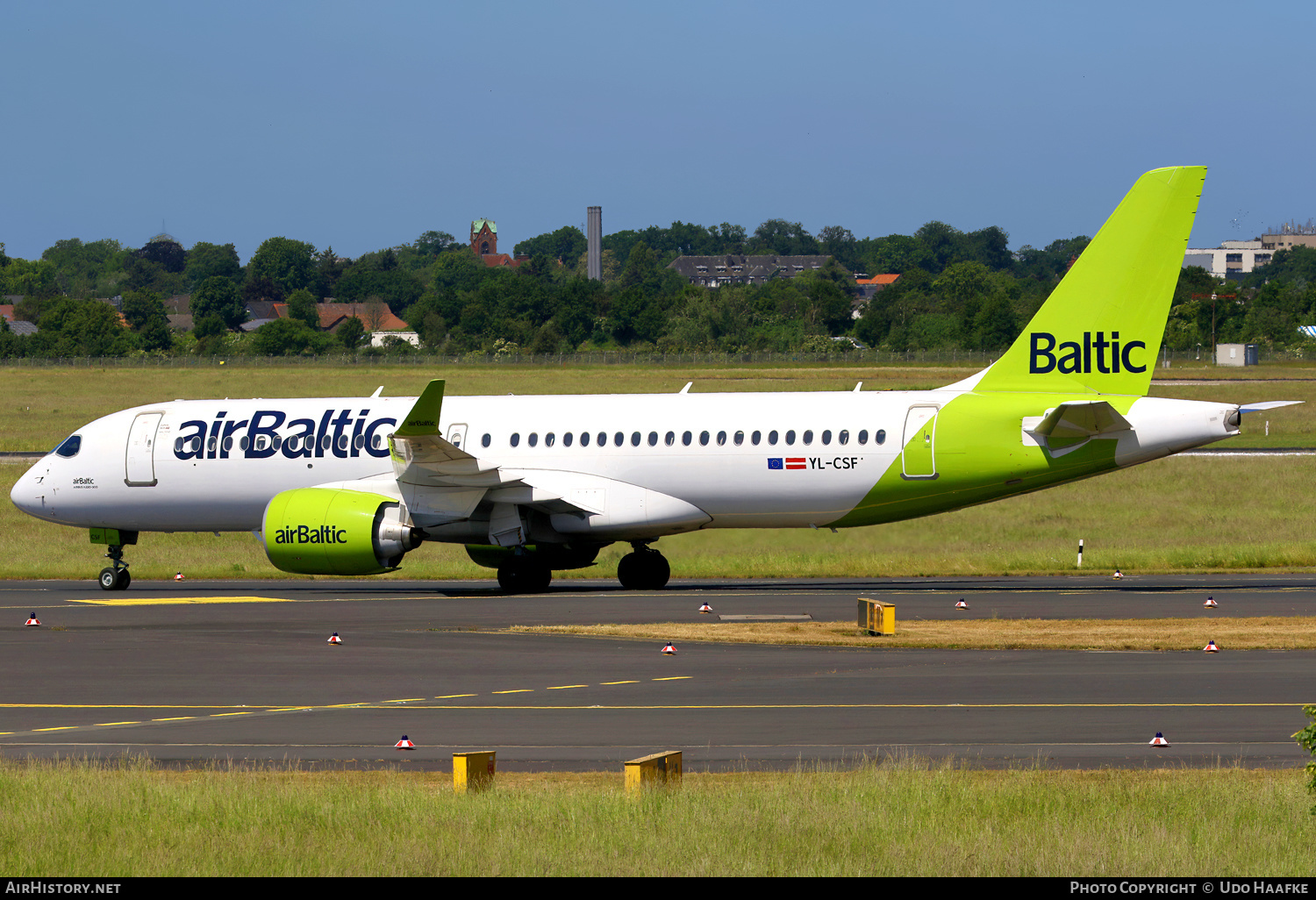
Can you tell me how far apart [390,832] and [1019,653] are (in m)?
13.0

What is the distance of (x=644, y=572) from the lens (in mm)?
32812

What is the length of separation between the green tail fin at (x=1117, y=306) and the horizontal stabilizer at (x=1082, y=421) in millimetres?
1265

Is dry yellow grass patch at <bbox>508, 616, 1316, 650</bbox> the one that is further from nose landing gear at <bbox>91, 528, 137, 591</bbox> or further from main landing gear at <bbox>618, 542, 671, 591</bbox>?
nose landing gear at <bbox>91, 528, 137, 591</bbox>

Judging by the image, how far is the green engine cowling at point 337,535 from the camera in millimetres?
30516

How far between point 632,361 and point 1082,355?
323ft

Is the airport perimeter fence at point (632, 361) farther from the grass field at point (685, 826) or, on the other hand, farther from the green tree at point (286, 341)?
the grass field at point (685, 826)

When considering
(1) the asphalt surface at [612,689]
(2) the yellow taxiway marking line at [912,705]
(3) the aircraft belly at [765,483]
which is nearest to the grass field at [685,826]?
(1) the asphalt surface at [612,689]

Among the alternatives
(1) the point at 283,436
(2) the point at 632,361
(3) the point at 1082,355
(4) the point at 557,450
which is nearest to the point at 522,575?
(4) the point at 557,450

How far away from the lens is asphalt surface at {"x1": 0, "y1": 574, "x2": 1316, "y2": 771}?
15602 mm

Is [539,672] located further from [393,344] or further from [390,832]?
[393,344]

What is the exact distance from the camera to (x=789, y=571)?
3647 cm

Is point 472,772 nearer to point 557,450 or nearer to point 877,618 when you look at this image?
point 877,618

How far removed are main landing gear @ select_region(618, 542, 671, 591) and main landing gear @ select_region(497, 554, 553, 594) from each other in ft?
5.48

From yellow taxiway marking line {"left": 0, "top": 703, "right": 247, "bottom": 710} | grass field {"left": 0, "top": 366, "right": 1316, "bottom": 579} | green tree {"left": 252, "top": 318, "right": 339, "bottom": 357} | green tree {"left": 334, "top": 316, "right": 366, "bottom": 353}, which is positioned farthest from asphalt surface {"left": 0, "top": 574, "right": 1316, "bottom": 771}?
green tree {"left": 334, "top": 316, "right": 366, "bottom": 353}
